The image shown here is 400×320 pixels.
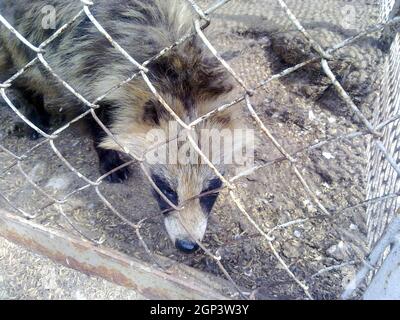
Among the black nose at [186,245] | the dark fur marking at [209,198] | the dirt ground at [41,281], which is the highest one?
the dark fur marking at [209,198]

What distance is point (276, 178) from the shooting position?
2.95m

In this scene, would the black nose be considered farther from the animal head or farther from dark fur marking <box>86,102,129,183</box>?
dark fur marking <box>86,102,129,183</box>

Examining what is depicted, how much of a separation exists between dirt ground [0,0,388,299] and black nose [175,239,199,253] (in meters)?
0.11

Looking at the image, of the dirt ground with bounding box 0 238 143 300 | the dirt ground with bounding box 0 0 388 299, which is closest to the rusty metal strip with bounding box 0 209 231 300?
the dirt ground with bounding box 0 238 143 300

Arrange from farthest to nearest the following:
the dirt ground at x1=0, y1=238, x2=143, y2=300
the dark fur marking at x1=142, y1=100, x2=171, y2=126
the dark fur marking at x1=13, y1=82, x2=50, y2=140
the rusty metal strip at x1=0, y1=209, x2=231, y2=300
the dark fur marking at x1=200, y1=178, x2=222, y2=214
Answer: the dark fur marking at x1=13, y1=82, x2=50, y2=140 → the dark fur marking at x1=200, y1=178, x2=222, y2=214 → the dark fur marking at x1=142, y1=100, x2=171, y2=126 → the dirt ground at x1=0, y1=238, x2=143, y2=300 → the rusty metal strip at x1=0, y1=209, x2=231, y2=300

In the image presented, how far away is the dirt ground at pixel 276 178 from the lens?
2.45 metres

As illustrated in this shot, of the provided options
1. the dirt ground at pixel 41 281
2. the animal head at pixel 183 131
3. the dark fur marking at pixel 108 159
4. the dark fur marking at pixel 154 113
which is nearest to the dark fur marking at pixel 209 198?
the animal head at pixel 183 131

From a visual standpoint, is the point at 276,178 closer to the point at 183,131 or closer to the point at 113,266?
the point at 183,131

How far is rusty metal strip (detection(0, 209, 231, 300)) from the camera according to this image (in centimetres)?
193

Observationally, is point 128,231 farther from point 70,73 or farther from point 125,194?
point 70,73

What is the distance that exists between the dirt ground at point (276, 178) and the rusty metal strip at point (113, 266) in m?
0.17

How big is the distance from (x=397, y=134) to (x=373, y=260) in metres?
1.12

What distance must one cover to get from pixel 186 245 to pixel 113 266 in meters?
0.43

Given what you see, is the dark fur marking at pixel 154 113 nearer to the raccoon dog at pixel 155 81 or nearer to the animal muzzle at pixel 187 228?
the raccoon dog at pixel 155 81
